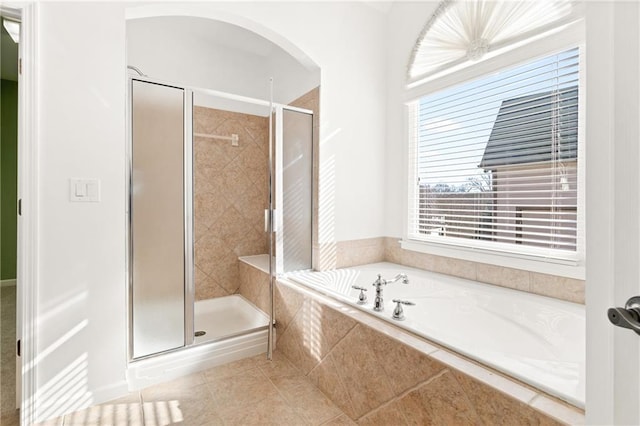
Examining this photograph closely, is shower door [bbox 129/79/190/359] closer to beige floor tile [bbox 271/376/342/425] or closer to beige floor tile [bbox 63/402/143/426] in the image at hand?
beige floor tile [bbox 63/402/143/426]

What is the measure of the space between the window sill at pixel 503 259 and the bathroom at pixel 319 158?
0.08m

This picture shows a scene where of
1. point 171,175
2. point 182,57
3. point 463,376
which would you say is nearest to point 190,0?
point 171,175

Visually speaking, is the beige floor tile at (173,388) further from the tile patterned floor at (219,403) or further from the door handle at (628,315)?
the door handle at (628,315)

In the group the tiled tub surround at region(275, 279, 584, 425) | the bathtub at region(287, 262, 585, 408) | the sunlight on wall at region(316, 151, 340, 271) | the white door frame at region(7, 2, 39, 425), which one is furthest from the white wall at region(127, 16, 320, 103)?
the tiled tub surround at region(275, 279, 584, 425)

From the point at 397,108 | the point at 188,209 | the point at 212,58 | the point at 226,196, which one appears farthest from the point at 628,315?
the point at 212,58

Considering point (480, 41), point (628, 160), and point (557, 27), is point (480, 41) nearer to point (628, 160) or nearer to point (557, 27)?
point (557, 27)

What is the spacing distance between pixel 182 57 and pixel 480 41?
261cm

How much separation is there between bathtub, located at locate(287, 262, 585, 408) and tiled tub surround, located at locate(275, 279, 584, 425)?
5 centimetres

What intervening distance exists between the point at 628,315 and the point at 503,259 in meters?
1.63

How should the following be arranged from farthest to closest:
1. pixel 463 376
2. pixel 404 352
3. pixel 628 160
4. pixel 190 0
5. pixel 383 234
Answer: pixel 383 234 < pixel 190 0 < pixel 404 352 < pixel 463 376 < pixel 628 160

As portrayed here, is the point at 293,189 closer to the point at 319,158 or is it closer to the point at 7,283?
the point at 319,158

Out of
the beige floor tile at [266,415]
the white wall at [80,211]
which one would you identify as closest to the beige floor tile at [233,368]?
the beige floor tile at [266,415]

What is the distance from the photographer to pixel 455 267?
7.59 feet

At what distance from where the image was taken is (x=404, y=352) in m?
1.30
